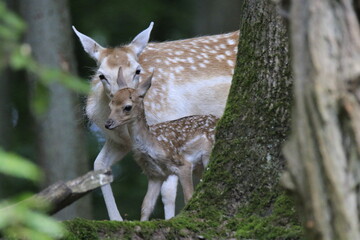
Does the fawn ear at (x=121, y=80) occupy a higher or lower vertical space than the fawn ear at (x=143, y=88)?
higher

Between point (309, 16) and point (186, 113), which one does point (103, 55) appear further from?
point (309, 16)

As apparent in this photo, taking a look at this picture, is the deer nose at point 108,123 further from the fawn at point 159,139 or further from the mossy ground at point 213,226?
the mossy ground at point 213,226

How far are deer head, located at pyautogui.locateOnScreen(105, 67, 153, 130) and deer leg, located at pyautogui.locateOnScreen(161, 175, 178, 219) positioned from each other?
Result: 1.99 feet

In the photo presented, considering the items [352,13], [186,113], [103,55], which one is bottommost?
[186,113]

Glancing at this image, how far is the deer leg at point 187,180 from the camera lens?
6934mm

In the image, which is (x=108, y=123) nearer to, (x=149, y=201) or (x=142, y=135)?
(x=142, y=135)

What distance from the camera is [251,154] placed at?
17.3 ft

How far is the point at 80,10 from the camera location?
1246 centimetres

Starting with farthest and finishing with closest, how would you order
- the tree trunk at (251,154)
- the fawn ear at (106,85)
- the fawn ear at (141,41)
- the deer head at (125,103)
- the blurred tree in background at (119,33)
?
1. the blurred tree in background at (119,33)
2. the fawn ear at (141,41)
3. the fawn ear at (106,85)
4. the deer head at (125,103)
5. the tree trunk at (251,154)

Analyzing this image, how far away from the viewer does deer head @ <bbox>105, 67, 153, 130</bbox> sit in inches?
281

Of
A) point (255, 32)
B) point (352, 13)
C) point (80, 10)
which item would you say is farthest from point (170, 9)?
point (352, 13)

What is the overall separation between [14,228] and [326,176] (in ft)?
3.29

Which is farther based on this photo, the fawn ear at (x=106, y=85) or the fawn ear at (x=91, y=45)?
the fawn ear at (x=91, y=45)

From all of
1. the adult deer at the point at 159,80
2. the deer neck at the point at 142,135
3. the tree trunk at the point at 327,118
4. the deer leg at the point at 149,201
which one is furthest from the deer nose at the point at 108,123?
the tree trunk at the point at 327,118
